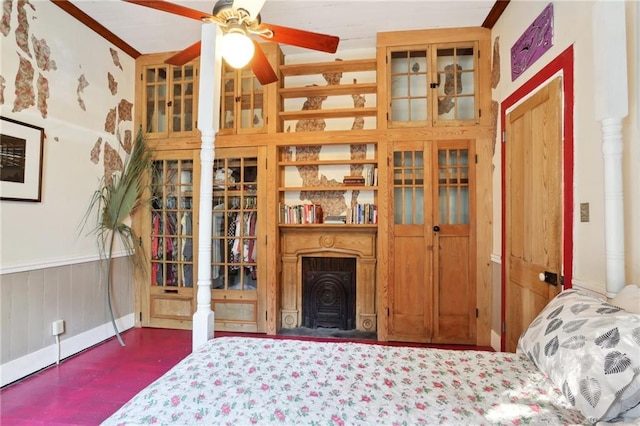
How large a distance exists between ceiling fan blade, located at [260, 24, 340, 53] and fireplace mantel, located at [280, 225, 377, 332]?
1.77m

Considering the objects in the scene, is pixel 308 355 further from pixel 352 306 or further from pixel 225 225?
pixel 225 225

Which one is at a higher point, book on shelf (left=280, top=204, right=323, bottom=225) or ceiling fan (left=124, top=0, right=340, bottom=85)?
ceiling fan (left=124, top=0, right=340, bottom=85)

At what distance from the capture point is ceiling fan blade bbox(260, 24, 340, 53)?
5.74 ft

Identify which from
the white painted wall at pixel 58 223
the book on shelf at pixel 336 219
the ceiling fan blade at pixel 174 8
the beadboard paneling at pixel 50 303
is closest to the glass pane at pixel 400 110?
the book on shelf at pixel 336 219

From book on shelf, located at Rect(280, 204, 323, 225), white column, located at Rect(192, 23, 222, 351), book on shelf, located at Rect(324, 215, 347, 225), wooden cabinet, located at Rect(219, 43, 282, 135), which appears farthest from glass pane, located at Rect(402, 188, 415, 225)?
white column, located at Rect(192, 23, 222, 351)

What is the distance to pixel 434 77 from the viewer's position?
2.99 m

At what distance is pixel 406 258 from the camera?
302 centimetres

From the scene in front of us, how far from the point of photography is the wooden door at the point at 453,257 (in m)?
2.95

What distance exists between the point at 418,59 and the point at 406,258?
2072mm

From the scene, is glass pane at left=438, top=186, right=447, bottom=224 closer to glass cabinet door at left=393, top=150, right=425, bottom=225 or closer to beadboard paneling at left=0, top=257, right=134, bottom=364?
glass cabinet door at left=393, top=150, right=425, bottom=225

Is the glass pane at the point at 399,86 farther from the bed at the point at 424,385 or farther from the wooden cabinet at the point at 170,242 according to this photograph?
the bed at the point at 424,385

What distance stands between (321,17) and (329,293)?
275cm

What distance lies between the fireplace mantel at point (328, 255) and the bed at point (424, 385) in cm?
176

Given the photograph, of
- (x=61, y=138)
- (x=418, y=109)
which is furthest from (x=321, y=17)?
(x=61, y=138)
